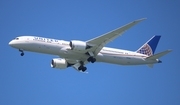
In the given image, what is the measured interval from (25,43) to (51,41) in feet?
9.97

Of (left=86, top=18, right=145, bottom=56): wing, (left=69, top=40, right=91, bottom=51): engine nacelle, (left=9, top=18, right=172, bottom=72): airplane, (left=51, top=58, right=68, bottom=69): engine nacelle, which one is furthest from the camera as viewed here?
(left=51, top=58, right=68, bottom=69): engine nacelle

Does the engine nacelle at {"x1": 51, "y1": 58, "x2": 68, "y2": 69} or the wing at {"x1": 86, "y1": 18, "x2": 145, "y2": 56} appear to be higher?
the wing at {"x1": 86, "y1": 18, "x2": 145, "y2": 56}

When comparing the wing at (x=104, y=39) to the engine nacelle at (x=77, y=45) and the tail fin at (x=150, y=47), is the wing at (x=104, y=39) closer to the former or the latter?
the engine nacelle at (x=77, y=45)

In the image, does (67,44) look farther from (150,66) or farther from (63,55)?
(150,66)

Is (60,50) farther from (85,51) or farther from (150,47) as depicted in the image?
(150,47)

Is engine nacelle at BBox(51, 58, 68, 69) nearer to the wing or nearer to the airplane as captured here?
the airplane

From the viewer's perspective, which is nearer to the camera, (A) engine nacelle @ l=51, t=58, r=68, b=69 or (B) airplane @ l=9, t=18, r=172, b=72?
(B) airplane @ l=9, t=18, r=172, b=72

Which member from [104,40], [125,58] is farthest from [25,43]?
[125,58]

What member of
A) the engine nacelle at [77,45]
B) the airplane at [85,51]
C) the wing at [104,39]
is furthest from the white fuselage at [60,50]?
the wing at [104,39]

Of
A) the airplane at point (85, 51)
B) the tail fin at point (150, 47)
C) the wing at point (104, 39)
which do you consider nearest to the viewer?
the wing at point (104, 39)

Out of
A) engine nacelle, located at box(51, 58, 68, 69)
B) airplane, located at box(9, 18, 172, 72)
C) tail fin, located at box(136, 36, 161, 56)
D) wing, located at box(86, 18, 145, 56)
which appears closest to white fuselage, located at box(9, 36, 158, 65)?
airplane, located at box(9, 18, 172, 72)

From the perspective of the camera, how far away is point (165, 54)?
42.2 meters

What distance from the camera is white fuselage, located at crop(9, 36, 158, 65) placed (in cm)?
4037

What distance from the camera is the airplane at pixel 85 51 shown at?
40.3m
